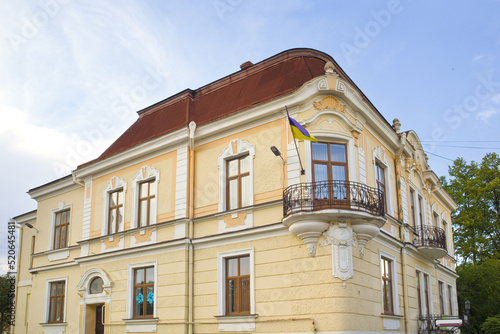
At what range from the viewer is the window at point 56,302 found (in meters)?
22.5

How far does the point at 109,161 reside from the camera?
21.3 m

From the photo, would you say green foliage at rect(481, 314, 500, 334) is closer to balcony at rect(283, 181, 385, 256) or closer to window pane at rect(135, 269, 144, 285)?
balcony at rect(283, 181, 385, 256)

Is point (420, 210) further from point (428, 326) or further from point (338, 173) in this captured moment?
point (338, 173)

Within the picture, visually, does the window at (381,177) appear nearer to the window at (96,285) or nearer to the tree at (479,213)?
the window at (96,285)

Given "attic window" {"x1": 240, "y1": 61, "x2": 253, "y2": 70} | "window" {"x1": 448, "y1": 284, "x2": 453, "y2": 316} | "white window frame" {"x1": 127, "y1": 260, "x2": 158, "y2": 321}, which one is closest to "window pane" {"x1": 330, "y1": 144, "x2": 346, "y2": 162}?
"attic window" {"x1": 240, "y1": 61, "x2": 253, "y2": 70}

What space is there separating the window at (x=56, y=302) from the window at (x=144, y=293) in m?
5.19

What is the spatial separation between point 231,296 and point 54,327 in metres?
9.81

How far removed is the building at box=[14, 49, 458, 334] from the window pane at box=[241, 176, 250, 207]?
49 mm

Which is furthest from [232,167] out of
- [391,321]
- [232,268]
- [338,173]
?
[391,321]

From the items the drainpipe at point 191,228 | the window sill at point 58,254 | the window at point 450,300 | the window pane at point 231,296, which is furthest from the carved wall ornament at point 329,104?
the window at point 450,300

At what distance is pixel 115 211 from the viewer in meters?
21.0

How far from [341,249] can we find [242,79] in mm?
8251

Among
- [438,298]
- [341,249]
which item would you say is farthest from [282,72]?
[438,298]

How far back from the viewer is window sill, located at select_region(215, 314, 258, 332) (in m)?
15.6
